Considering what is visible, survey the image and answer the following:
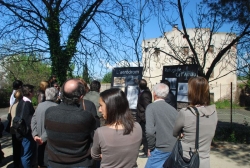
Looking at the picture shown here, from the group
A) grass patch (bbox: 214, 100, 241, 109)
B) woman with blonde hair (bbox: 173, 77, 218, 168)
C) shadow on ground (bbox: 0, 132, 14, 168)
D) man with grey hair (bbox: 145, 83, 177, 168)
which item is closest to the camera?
woman with blonde hair (bbox: 173, 77, 218, 168)

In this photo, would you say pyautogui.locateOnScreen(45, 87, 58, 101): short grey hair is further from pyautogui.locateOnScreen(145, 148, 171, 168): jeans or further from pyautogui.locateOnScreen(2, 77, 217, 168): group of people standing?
pyautogui.locateOnScreen(145, 148, 171, 168): jeans

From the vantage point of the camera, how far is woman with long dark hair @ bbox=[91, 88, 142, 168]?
2.05m

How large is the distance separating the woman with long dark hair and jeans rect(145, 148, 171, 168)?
4.09ft

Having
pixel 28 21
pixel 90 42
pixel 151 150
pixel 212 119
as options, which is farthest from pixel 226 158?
pixel 28 21

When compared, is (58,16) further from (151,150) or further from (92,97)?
(151,150)

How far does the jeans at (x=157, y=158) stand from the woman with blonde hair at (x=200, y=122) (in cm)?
73

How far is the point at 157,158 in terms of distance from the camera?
335 centimetres

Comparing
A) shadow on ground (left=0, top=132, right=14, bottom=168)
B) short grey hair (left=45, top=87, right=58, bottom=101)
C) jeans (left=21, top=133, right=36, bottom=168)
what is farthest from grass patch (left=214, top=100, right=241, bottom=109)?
short grey hair (left=45, top=87, right=58, bottom=101)

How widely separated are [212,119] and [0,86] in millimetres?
24530

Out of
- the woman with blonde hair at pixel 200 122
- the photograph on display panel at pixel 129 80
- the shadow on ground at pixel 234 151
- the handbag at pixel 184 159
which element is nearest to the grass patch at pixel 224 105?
the shadow on ground at pixel 234 151

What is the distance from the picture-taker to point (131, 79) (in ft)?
24.3

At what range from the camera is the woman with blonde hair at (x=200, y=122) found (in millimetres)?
2560

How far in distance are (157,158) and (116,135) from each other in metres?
1.49

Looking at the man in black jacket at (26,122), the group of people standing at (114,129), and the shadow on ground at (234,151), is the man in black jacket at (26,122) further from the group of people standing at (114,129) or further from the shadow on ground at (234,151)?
the shadow on ground at (234,151)
